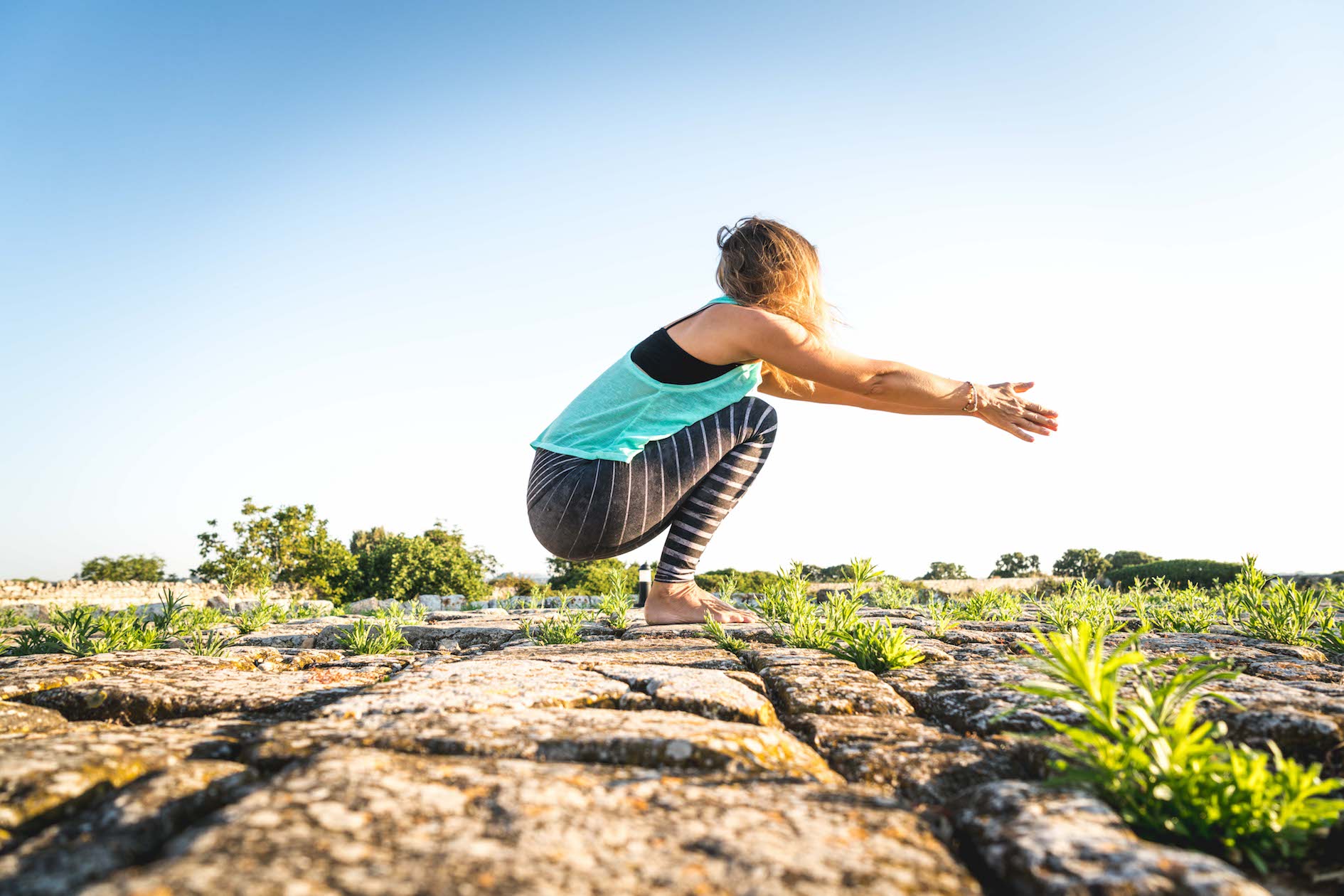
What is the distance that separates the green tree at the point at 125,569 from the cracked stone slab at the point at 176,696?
37356 millimetres

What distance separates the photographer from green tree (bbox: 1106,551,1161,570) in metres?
16.9

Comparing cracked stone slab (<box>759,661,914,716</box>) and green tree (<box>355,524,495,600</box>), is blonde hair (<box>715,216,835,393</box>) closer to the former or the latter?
cracked stone slab (<box>759,661,914,716</box>)

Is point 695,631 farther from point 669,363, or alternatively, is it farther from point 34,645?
point 34,645

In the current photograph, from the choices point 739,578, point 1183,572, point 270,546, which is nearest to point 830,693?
point 739,578

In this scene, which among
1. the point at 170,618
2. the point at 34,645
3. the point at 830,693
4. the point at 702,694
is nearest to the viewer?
the point at 702,694

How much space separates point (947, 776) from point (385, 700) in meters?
1.19

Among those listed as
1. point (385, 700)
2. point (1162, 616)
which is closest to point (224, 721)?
point (385, 700)

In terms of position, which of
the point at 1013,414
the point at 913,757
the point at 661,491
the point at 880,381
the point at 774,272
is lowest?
the point at 913,757

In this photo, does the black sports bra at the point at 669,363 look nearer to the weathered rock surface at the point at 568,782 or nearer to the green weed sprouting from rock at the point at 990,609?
the weathered rock surface at the point at 568,782

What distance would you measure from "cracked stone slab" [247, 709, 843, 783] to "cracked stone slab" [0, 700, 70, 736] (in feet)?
2.23

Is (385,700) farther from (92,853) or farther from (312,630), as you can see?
(312,630)

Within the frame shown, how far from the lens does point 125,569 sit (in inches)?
1336

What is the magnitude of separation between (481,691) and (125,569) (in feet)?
138

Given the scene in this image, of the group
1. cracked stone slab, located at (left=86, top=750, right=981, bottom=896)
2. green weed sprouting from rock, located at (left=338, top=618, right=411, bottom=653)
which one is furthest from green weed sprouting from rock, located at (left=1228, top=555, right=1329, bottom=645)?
green weed sprouting from rock, located at (left=338, top=618, right=411, bottom=653)
